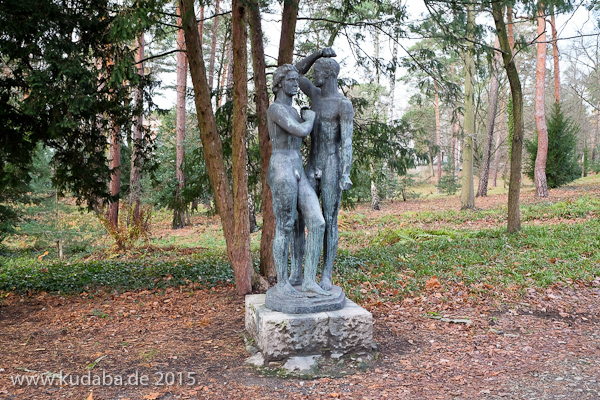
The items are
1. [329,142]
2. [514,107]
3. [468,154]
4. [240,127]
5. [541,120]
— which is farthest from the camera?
[541,120]

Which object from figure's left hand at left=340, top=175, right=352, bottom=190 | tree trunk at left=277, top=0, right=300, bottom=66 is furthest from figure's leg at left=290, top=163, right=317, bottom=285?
tree trunk at left=277, top=0, right=300, bottom=66

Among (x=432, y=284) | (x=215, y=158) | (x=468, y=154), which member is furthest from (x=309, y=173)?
(x=468, y=154)

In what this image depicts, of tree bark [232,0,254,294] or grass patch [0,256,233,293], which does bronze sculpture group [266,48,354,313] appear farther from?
grass patch [0,256,233,293]

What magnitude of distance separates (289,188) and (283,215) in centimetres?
29

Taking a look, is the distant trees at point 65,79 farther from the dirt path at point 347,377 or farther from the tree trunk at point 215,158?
the dirt path at point 347,377

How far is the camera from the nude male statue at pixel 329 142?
14.6 ft

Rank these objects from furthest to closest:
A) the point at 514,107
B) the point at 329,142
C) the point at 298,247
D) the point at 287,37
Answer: the point at 514,107
the point at 287,37
the point at 298,247
the point at 329,142

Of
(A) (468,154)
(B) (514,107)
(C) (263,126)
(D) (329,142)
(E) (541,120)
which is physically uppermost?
(E) (541,120)

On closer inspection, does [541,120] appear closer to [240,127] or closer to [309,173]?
[240,127]

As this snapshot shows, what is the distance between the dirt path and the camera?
3.58 meters

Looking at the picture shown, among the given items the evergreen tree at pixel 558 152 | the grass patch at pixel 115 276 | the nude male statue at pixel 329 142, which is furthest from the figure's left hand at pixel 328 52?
the evergreen tree at pixel 558 152

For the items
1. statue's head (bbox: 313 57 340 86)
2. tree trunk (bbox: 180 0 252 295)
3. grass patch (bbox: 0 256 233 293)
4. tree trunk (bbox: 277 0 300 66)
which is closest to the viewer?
statue's head (bbox: 313 57 340 86)

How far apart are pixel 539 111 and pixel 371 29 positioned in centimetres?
1275

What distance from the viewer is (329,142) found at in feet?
14.8
